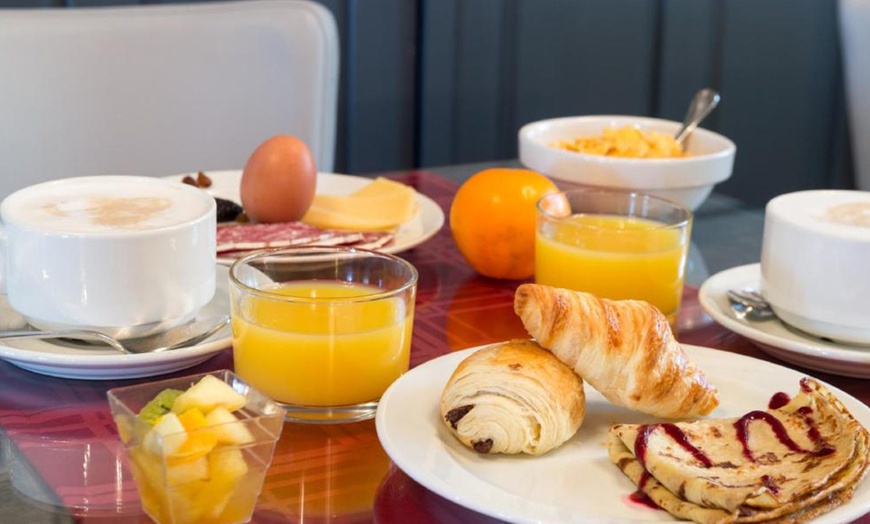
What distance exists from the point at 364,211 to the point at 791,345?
53 cm

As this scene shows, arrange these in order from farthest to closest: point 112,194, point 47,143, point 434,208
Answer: point 47,143 < point 434,208 < point 112,194

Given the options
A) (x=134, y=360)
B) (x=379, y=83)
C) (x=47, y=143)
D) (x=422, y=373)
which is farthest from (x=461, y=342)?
(x=379, y=83)

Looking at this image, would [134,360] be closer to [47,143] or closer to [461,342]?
[461,342]

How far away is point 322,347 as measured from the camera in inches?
32.6

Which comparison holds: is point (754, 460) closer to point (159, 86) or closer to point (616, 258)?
point (616, 258)

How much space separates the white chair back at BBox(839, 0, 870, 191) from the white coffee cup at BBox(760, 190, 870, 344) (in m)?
1.15

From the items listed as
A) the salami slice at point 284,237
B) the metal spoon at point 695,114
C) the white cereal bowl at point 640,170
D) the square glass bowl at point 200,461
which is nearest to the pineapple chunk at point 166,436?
the square glass bowl at point 200,461

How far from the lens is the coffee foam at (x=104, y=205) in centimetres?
90

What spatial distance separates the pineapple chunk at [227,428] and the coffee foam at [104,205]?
0.84 feet

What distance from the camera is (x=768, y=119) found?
3270 mm

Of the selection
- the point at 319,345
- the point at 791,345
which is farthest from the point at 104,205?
the point at 791,345

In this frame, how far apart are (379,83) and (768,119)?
1184 millimetres

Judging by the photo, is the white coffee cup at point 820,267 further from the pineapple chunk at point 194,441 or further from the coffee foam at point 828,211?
the pineapple chunk at point 194,441

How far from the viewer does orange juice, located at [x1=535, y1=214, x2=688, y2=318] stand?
107cm
